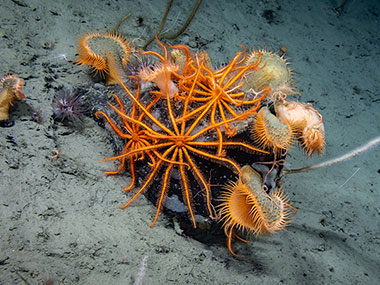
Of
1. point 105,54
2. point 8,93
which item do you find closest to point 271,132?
point 105,54

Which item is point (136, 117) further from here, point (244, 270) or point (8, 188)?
point (244, 270)

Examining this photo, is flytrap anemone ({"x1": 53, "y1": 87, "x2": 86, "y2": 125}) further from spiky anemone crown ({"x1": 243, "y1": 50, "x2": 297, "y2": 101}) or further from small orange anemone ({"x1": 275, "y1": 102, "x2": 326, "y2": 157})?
small orange anemone ({"x1": 275, "y1": 102, "x2": 326, "y2": 157})

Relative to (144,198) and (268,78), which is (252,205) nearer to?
(144,198)

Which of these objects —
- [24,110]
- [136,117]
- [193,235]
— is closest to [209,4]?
[136,117]

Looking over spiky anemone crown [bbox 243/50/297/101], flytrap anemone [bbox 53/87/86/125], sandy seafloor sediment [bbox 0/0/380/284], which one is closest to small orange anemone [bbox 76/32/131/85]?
sandy seafloor sediment [bbox 0/0/380/284]

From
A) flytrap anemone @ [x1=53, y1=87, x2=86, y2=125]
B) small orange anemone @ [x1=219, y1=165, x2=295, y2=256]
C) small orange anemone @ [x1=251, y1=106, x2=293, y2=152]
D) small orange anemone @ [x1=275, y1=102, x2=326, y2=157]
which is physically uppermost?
small orange anemone @ [x1=275, y1=102, x2=326, y2=157]

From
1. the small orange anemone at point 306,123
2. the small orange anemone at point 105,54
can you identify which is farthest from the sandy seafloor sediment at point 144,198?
the small orange anemone at point 306,123
